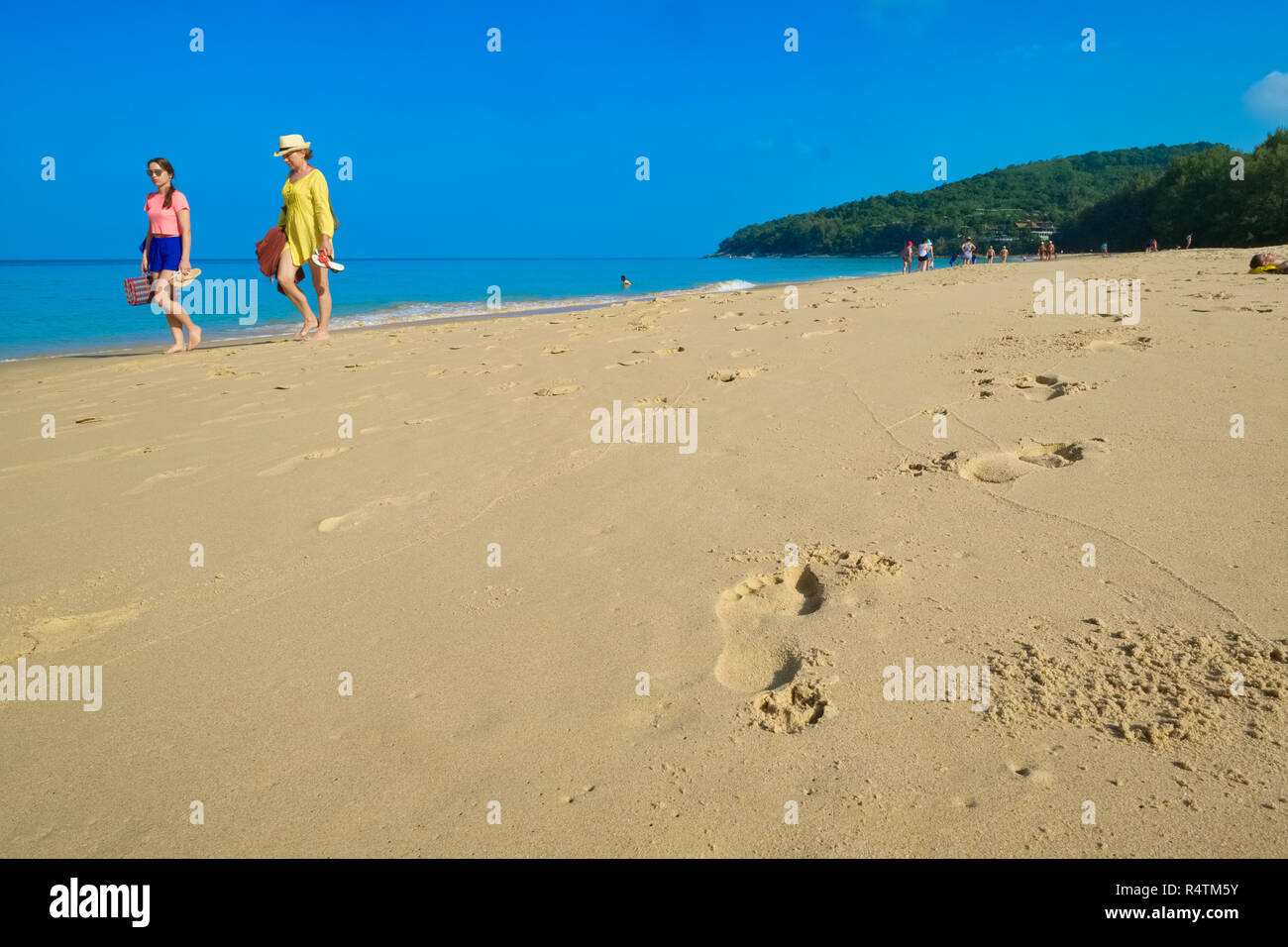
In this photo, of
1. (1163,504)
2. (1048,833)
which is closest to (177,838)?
(1048,833)

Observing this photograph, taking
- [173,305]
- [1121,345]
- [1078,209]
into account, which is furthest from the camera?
[1078,209]

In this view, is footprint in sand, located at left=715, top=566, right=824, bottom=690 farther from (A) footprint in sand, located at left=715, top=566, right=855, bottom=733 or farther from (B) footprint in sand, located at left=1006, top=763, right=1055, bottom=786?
(B) footprint in sand, located at left=1006, top=763, right=1055, bottom=786

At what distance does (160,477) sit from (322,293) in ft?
20.1

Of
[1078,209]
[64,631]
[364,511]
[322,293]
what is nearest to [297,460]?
[364,511]

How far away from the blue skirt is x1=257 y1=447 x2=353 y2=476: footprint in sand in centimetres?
592

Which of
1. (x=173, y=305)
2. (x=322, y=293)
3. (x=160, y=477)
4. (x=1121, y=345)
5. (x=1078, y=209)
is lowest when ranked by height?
(x=160, y=477)

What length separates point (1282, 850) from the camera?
4.62ft

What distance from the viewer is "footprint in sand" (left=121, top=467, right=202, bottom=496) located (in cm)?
396

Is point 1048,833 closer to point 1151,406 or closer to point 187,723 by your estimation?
point 187,723

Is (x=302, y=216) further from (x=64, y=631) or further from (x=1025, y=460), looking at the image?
(x=1025, y=460)

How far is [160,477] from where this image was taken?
13.6ft

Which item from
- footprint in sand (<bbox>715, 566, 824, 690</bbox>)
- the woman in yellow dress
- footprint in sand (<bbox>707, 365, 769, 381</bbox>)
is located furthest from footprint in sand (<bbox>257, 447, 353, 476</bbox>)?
the woman in yellow dress

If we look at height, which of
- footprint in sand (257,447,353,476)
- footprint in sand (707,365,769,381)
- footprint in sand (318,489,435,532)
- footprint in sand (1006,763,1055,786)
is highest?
footprint in sand (707,365,769,381)

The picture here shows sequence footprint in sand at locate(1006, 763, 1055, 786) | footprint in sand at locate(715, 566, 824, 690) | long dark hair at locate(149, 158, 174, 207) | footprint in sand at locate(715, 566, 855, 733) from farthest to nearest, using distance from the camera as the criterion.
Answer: long dark hair at locate(149, 158, 174, 207) → footprint in sand at locate(715, 566, 824, 690) → footprint in sand at locate(715, 566, 855, 733) → footprint in sand at locate(1006, 763, 1055, 786)
